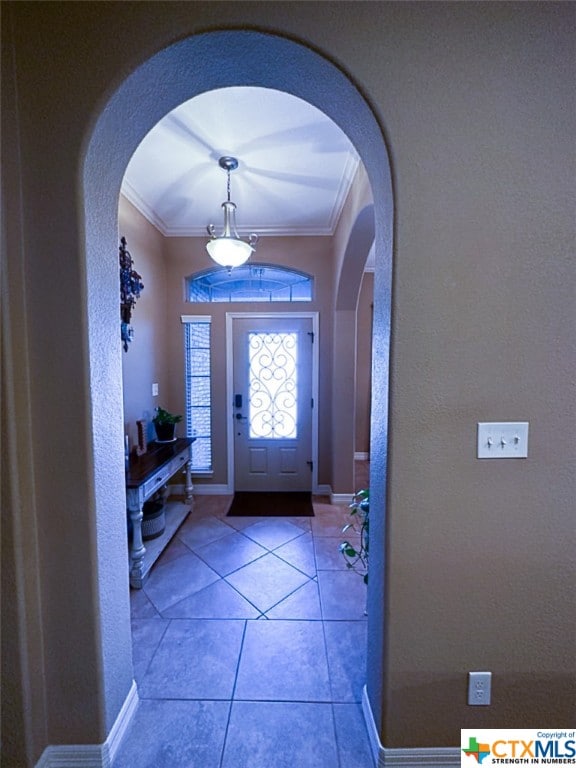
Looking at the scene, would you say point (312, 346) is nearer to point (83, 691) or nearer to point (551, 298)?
point (551, 298)

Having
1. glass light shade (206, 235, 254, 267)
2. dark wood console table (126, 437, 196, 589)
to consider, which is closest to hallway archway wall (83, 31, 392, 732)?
dark wood console table (126, 437, 196, 589)

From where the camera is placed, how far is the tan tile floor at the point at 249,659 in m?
1.16

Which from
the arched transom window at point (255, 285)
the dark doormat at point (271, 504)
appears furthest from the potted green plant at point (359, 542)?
the arched transom window at point (255, 285)

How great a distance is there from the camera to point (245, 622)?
5.73 ft

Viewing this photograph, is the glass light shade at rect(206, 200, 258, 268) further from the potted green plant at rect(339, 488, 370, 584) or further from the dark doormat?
the dark doormat

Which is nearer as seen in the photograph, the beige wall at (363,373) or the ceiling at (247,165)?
the ceiling at (247,165)

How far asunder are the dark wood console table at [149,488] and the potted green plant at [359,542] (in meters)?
1.37

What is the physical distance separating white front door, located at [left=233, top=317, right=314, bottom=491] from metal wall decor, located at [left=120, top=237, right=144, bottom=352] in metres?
1.14

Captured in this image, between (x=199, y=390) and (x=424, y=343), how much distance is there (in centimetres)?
295

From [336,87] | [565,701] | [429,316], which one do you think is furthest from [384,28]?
[565,701]

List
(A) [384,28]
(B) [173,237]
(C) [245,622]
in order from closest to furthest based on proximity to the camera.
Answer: (A) [384,28], (C) [245,622], (B) [173,237]

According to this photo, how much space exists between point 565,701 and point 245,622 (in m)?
1.43

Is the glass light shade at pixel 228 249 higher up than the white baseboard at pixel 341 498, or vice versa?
the glass light shade at pixel 228 249

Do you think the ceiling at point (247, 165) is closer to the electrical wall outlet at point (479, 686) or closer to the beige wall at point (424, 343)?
the beige wall at point (424, 343)
